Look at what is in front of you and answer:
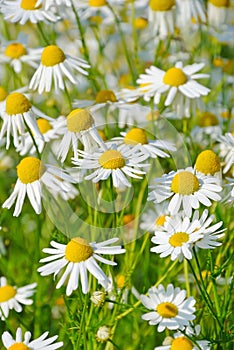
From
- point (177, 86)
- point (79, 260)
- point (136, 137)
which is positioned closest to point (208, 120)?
point (177, 86)

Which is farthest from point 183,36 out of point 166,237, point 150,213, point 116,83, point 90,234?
point 166,237

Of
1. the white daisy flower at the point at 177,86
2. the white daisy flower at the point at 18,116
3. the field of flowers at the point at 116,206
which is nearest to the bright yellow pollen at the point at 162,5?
the field of flowers at the point at 116,206

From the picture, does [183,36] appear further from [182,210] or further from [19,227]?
[182,210]

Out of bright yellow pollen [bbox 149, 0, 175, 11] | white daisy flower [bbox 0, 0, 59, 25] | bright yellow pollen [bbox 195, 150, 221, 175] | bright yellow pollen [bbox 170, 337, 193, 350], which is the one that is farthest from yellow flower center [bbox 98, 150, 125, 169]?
bright yellow pollen [bbox 149, 0, 175, 11]

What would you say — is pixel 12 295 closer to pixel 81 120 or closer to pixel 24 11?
pixel 81 120

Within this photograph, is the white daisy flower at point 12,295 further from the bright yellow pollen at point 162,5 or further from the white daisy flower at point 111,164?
the bright yellow pollen at point 162,5
